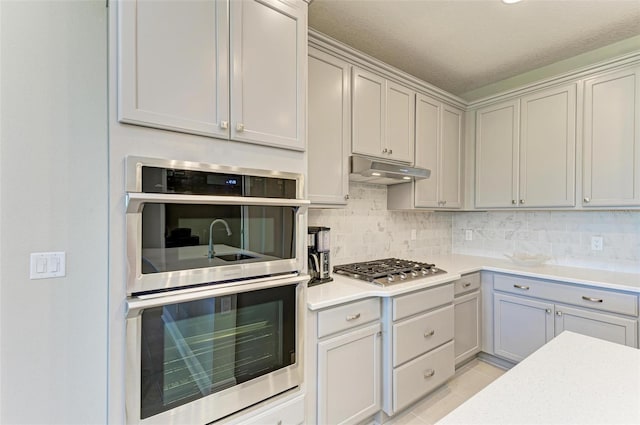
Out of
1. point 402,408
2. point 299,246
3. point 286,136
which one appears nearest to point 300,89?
point 286,136

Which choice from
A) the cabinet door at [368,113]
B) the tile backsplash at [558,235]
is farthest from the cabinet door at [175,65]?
the tile backsplash at [558,235]

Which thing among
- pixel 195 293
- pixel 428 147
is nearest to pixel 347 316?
pixel 195 293

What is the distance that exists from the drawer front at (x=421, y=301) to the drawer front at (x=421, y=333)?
51mm

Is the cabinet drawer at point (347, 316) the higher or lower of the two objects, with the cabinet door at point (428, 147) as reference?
lower

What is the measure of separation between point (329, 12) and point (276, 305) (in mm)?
1894

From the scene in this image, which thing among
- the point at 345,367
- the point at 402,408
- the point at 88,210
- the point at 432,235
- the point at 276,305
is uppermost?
the point at 88,210

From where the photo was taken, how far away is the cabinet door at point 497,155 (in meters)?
2.78

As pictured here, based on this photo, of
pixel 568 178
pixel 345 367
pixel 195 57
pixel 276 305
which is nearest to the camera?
pixel 195 57

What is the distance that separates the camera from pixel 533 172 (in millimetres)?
2656

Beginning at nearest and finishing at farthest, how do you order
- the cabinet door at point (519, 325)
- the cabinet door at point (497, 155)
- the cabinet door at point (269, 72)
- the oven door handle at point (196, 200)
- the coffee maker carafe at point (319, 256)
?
the oven door handle at point (196, 200), the cabinet door at point (269, 72), the coffee maker carafe at point (319, 256), the cabinet door at point (519, 325), the cabinet door at point (497, 155)

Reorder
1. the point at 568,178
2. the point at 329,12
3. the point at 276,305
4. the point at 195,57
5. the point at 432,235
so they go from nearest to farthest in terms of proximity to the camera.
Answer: the point at 195,57
the point at 276,305
the point at 329,12
the point at 568,178
the point at 432,235

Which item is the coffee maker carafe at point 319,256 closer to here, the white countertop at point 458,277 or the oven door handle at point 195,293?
the white countertop at point 458,277

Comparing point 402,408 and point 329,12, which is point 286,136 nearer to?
point 329,12

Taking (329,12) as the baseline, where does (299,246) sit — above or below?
below
